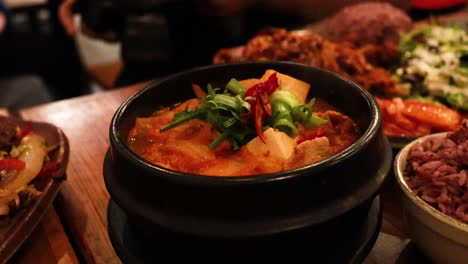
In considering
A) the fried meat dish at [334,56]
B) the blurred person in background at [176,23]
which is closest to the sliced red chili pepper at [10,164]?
the fried meat dish at [334,56]

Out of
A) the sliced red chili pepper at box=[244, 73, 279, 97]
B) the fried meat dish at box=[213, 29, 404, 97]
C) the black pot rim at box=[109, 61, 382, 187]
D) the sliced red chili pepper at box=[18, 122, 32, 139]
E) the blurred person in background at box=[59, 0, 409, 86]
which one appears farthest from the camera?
the blurred person in background at box=[59, 0, 409, 86]

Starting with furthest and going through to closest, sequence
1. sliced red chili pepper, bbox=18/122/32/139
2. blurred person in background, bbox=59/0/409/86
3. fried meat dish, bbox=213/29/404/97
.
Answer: blurred person in background, bbox=59/0/409/86 < fried meat dish, bbox=213/29/404/97 < sliced red chili pepper, bbox=18/122/32/139

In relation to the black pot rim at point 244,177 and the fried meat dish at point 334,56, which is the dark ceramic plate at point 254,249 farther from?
the fried meat dish at point 334,56

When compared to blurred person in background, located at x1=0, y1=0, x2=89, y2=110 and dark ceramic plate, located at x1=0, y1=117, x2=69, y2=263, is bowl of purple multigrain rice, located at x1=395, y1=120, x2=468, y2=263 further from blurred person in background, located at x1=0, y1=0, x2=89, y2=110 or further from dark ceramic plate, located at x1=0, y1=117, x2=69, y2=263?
blurred person in background, located at x1=0, y1=0, x2=89, y2=110

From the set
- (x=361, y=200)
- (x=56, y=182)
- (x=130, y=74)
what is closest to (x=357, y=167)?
(x=361, y=200)

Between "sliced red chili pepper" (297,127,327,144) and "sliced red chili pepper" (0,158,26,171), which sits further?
"sliced red chili pepper" (0,158,26,171)

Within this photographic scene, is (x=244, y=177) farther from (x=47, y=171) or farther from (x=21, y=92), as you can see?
(x=21, y=92)

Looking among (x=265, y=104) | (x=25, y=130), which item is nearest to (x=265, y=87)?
(x=265, y=104)

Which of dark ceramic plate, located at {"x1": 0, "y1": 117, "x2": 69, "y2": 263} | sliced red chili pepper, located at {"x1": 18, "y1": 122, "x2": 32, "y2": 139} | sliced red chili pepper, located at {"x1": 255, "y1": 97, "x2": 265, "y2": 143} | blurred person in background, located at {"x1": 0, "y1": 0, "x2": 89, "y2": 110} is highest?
sliced red chili pepper, located at {"x1": 255, "y1": 97, "x2": 265, "y2": 143}

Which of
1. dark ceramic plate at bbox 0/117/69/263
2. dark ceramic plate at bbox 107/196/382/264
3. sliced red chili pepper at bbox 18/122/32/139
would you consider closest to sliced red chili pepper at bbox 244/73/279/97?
dark ceramic plate at bbox 107/196/382/264
